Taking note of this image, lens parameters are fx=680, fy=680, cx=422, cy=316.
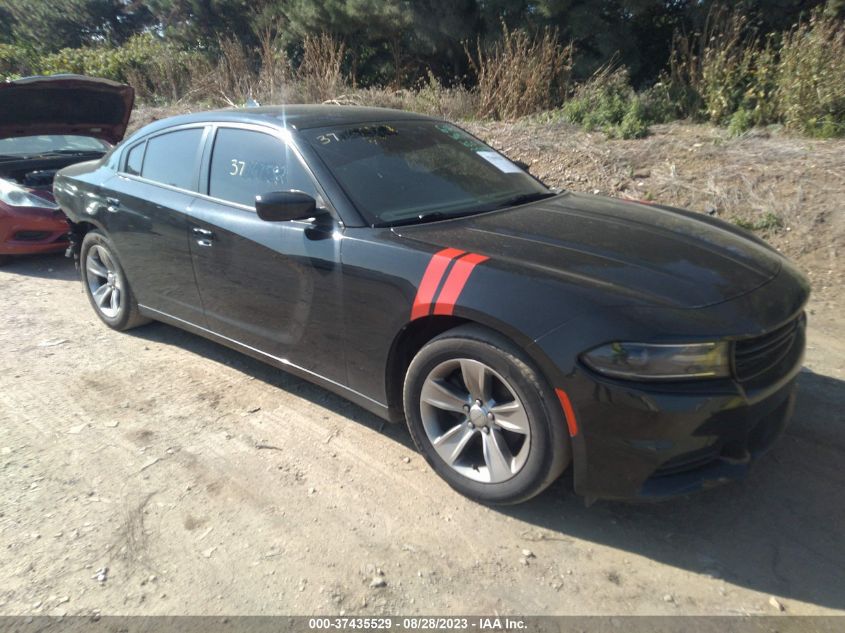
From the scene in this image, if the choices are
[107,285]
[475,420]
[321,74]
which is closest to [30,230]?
[107,285]

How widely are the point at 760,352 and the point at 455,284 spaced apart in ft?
4.04

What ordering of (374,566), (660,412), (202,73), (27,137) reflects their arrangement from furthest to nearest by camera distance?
1. (202,73)
2. (27,137)
3. (374,566)
4. (660,412)

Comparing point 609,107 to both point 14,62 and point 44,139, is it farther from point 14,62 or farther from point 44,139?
point 14,62

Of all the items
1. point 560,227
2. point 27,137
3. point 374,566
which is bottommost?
point 374,566

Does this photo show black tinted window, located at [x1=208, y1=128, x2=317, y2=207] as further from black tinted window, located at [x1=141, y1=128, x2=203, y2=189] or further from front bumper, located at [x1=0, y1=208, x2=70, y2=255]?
front bumper, located at [x1=0, y1=208, x2=70, y2=255]

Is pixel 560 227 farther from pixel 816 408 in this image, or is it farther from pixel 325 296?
pixel 816 408

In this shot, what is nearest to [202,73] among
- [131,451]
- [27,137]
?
[27,137]

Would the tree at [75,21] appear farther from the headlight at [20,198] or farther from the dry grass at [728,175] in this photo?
the dry grass at [728,175]

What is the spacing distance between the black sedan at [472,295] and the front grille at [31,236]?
276 cm

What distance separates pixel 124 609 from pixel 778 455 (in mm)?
2949

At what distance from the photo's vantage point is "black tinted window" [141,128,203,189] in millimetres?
4250

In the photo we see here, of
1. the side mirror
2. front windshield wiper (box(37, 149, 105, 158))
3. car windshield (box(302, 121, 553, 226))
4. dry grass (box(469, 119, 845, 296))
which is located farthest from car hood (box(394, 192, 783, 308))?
front windshield wiper (box(37, 149, 105, 158))

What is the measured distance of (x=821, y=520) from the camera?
9.31ft

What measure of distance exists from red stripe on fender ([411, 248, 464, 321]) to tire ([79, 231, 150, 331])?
279 centimetres
